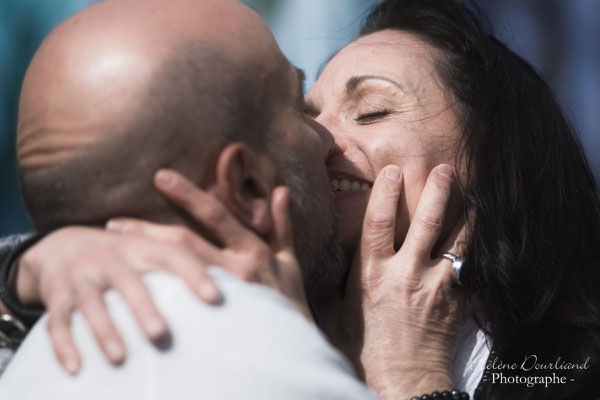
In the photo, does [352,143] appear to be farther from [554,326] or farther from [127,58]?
[127,58]

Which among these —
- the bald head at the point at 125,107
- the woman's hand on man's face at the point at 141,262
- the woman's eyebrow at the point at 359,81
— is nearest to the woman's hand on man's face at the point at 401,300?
the woman's eyebrow at the point at 359,81

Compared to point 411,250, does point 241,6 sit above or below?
above

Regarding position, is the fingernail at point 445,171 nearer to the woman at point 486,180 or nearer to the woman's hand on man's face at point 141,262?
the woman at point 486,180

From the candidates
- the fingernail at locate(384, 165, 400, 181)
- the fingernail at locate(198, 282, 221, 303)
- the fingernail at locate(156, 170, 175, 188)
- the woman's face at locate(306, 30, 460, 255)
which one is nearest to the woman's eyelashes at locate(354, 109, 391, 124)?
the woman's face at locate(306, 30, 460, 255)

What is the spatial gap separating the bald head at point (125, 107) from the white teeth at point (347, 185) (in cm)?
72

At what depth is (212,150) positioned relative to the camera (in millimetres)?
1271

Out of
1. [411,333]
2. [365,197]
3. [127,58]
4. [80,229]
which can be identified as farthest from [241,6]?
[411,333]

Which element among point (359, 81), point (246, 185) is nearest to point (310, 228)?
point (246, 185)

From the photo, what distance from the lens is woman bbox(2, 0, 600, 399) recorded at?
1903 millimetres

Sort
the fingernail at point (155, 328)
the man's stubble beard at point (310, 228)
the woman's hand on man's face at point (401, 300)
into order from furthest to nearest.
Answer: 1. the woman's hand on man's face at point (401, 300)
2. the man's stubble beard at point (310, 228)
3. the fingernail at point (155, 328)

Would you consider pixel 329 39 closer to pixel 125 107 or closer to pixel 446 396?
pixel 446 396

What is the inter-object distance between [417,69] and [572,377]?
99 centimetres

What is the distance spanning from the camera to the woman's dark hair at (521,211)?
194cm

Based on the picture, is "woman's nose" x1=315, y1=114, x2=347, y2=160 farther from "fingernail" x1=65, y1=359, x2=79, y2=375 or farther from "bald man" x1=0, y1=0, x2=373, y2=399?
"fingernail" x1=65, y1=359, x2=79, y2=375
